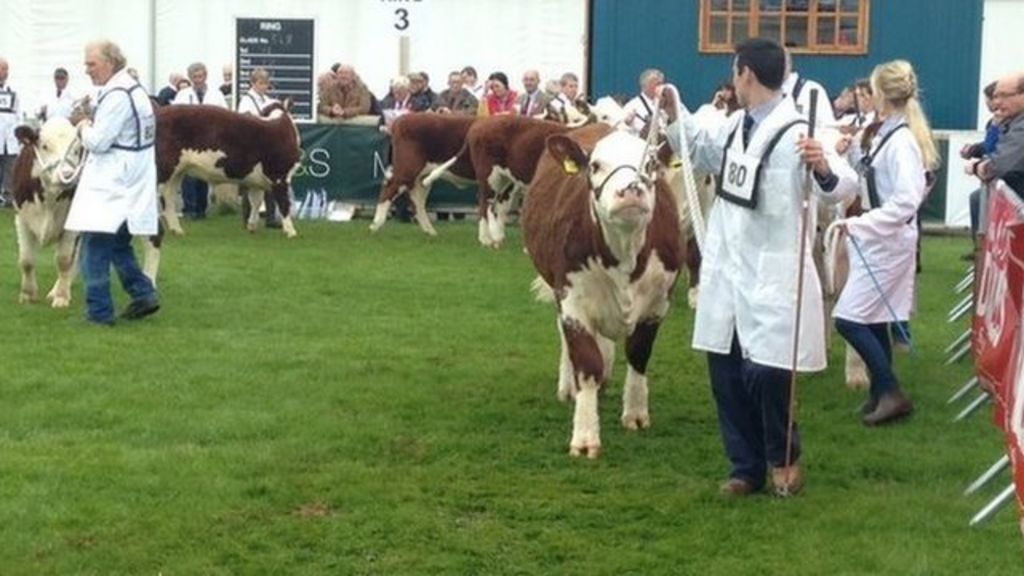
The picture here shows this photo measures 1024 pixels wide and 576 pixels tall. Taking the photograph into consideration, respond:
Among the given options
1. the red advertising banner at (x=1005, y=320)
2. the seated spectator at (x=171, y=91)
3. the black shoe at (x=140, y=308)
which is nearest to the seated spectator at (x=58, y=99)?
the seated spectator at (x=171, y=91)

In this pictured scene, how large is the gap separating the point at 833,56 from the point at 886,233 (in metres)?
19.1

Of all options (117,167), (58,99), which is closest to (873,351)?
(117,167)

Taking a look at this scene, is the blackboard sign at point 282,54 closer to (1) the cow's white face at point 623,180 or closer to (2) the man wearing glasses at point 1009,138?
(2) the man wearing glasses at point 1009,138

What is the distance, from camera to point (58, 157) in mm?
14578

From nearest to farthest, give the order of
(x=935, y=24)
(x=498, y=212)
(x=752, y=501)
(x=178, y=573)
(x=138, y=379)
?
1. (x=178, y=573)
2. (x=752, y=501)
3. (x=138, y=379)
4. (x=498, y=212)
5. (x=935, y=24)

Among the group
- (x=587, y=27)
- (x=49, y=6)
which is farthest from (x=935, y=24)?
(x=49, y=6)

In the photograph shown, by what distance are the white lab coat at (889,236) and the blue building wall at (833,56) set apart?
18.4 m

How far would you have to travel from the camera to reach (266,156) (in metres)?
22.0

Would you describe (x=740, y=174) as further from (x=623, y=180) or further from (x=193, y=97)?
(x=193, y=97)

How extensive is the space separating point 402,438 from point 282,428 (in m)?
0.72

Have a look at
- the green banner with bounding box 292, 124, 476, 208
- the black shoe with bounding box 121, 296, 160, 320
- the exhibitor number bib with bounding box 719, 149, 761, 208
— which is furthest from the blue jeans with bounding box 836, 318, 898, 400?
the green banner with bounding box 292, 124, 476, 208

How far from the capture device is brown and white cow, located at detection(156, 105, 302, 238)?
21.5 m

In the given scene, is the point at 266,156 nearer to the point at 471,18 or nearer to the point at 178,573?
the point at 471,18

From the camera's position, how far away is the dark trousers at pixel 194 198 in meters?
24.9
